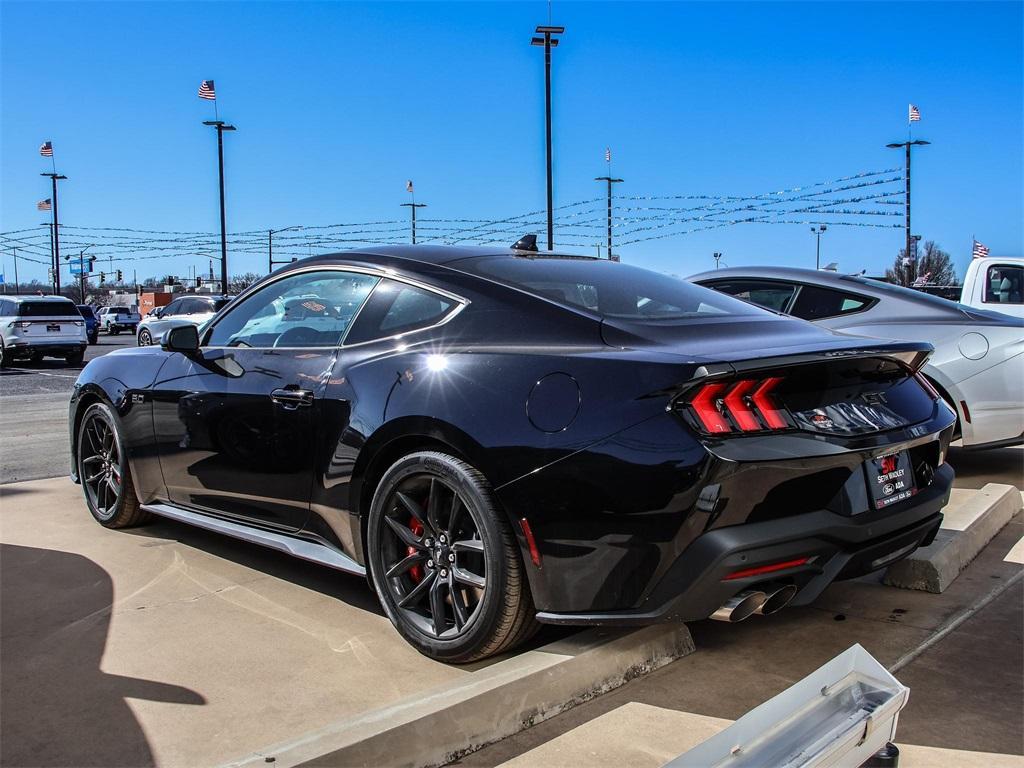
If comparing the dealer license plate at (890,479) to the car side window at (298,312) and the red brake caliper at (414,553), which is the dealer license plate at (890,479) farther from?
the car side window at (298,312)

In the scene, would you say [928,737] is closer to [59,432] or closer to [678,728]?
[678,728]

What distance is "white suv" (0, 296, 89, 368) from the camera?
1984 cm

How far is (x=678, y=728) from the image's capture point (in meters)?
2.66

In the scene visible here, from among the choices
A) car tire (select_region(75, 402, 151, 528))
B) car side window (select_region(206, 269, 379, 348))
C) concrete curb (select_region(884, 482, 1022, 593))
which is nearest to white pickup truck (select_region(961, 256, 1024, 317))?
concrete curb (select_region(884, 482, 1022, 593))

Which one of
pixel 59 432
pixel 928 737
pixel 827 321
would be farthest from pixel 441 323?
pixel 59 432

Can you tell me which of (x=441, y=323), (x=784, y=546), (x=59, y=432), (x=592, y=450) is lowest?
(x=59, y=432)

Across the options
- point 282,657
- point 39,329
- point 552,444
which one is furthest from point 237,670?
point 39,329

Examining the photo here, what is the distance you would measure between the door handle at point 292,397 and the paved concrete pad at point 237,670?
0.83m

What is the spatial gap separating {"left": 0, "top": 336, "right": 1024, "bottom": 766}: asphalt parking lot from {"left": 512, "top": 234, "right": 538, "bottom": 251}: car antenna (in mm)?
1692

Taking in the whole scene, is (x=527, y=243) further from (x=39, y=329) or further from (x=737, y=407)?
(x=39, y=329)

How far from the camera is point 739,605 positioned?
2.59 meters

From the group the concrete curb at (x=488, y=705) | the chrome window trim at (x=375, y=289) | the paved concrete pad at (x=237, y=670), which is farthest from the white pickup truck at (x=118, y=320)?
the concrete curb at (x=488, y=705)

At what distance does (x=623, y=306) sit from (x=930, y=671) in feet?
5.36

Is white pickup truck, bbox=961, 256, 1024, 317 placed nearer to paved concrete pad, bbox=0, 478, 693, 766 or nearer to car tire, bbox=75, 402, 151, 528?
paved concrete pad, bbox=0, 478, 693, 766
